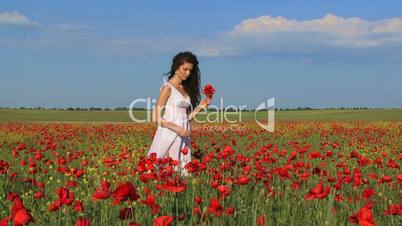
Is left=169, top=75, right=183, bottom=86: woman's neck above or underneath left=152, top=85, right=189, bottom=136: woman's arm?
above

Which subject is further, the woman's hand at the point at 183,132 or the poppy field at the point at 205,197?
the woman's hand at the point at 183,132

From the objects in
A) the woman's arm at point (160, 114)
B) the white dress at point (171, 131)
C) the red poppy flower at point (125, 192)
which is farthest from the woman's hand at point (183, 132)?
the red poppy flower at point (125, 192)

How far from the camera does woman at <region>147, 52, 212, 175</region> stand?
711 cm

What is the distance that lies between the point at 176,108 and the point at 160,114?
0.93 feet

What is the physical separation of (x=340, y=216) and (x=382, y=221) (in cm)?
38

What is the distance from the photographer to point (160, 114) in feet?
23.1

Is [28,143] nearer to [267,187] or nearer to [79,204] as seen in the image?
[267,187]

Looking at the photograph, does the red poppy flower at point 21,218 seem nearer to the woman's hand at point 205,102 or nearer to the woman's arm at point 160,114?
the woman's arm at point 160,114

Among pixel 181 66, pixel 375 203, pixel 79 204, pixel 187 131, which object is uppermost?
pixel 181 66

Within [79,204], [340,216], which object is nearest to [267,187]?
[340,216]

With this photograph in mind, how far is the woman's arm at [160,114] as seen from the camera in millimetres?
6949

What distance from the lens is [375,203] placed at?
19.3 ft

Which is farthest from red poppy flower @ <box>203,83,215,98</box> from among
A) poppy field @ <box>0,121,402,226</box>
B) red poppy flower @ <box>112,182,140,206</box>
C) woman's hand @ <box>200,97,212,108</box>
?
red poppy flower @ <box>112,182,140,206</box>

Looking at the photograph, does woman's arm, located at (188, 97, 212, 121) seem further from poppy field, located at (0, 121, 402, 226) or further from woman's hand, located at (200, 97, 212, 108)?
poppy field, located at (0, 121, 402, 226)
